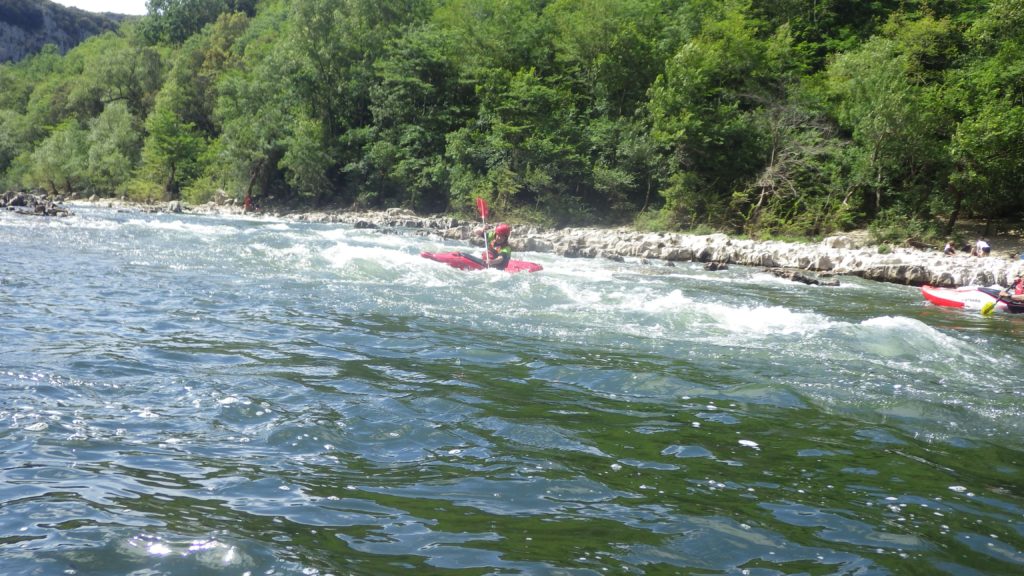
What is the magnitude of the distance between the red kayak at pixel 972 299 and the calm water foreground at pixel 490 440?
3.39 metres

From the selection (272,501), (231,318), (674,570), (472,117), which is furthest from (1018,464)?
(472,117)

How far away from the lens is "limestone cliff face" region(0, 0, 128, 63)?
9756 centimetres

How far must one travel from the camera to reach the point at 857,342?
24.4ft

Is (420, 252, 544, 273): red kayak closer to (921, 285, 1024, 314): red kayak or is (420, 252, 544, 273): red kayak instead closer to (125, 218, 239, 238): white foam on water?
(921, 285, 1024, 314): red kayak

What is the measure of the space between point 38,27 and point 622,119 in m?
113

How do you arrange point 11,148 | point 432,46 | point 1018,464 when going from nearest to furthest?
1. point 1018,464
2. point 432,46
3. point 11,148

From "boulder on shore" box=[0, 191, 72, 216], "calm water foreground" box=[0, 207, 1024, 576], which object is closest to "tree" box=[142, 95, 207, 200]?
"boulder on shore" box=[0, 191, 72, 216]

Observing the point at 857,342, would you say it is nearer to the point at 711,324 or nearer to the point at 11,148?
the point at 711,324

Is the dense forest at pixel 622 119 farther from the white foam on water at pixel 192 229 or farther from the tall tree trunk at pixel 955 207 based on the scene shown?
the white foam on water at pixel 192 229

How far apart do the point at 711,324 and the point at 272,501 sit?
6448mm

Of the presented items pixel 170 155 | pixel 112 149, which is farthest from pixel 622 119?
pixel 112 149

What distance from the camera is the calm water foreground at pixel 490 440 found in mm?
2621

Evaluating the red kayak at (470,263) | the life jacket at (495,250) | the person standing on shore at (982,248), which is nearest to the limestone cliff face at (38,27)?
the red kayak at (470,263)

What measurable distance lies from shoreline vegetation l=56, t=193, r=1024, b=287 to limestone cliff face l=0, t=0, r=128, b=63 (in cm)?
10665
